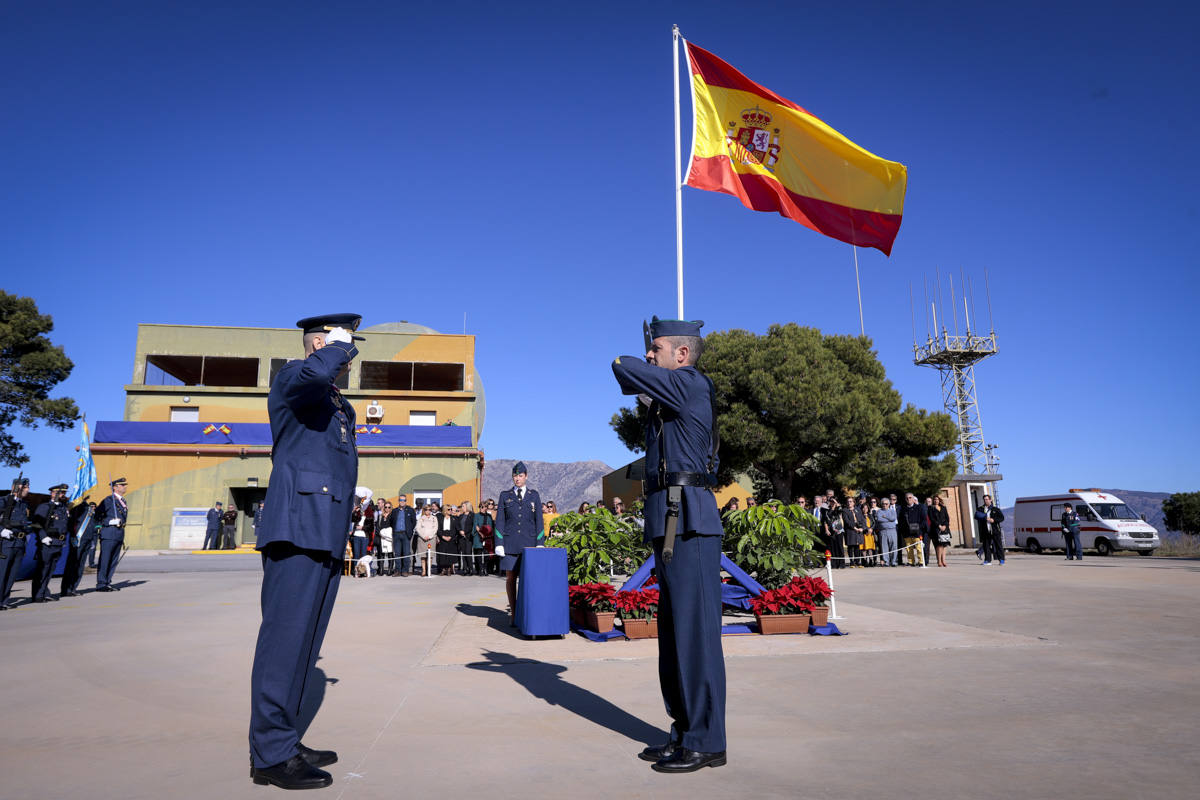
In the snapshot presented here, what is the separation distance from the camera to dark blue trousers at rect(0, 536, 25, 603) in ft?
32.7

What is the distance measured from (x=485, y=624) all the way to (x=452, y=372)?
28515 mm

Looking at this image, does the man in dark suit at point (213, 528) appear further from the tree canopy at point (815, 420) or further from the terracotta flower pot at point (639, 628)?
the terracotta flower pot at point (639, 628)

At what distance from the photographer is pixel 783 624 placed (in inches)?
286

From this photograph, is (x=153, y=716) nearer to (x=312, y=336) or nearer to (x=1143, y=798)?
(x=312, y=336)

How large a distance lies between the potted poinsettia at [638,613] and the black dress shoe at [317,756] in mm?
4140

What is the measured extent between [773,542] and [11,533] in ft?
34.5

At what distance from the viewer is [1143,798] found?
267 centimetres

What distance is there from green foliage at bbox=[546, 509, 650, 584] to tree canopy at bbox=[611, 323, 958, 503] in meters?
16.5

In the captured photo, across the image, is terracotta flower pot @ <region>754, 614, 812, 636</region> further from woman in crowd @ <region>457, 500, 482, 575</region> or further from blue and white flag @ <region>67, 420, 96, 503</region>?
blue and white flag @ <region>67, 420, 96, 503</region>

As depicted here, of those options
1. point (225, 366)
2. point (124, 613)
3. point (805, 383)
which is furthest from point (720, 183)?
point (225, 366)

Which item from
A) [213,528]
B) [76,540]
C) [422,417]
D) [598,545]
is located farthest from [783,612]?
[422,417]

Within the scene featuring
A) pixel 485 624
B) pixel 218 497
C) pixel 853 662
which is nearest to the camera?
pixel 853 662

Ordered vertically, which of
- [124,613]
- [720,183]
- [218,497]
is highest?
[720,183]

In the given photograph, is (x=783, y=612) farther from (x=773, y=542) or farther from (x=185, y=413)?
(x=185, y=413)
